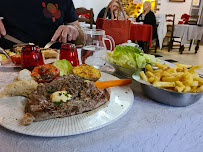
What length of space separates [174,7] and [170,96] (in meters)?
10.2

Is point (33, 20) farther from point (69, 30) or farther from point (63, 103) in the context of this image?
point (63, 103)

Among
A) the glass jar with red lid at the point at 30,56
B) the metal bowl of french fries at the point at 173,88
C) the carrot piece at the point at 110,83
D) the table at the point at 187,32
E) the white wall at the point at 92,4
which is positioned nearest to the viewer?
the metal bowl of french fries at the point at 173,88

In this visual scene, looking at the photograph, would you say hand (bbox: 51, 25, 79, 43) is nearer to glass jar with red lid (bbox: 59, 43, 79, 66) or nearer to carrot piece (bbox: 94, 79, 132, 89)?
glass jar with red lid (bbox: 59, 43, 79, 66)

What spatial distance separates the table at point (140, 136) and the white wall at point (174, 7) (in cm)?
949

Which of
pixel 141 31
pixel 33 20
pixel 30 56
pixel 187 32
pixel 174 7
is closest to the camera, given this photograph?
pixel 30 56

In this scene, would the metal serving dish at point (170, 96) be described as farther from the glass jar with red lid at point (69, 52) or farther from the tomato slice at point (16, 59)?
the tomato slice at point (16, 59)

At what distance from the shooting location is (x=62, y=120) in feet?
1.87

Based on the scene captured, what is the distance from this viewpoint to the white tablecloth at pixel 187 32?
253 inches

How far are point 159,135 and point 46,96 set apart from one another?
478 millimetres

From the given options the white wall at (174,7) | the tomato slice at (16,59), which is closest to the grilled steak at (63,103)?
the tomato slice at (16,59)

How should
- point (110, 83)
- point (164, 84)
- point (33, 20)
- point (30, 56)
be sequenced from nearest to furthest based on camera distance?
point (164, 84), point (110, 83), point (30, 56), point (33, 20)

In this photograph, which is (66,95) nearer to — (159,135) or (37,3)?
(159,135)

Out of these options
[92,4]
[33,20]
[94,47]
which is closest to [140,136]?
[94,47]

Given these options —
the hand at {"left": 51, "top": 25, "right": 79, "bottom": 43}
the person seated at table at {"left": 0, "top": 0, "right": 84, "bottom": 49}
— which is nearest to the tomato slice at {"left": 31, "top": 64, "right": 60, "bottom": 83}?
the hand at {"left": 51, "top": 25, "right": 79, "bottom": 43}
